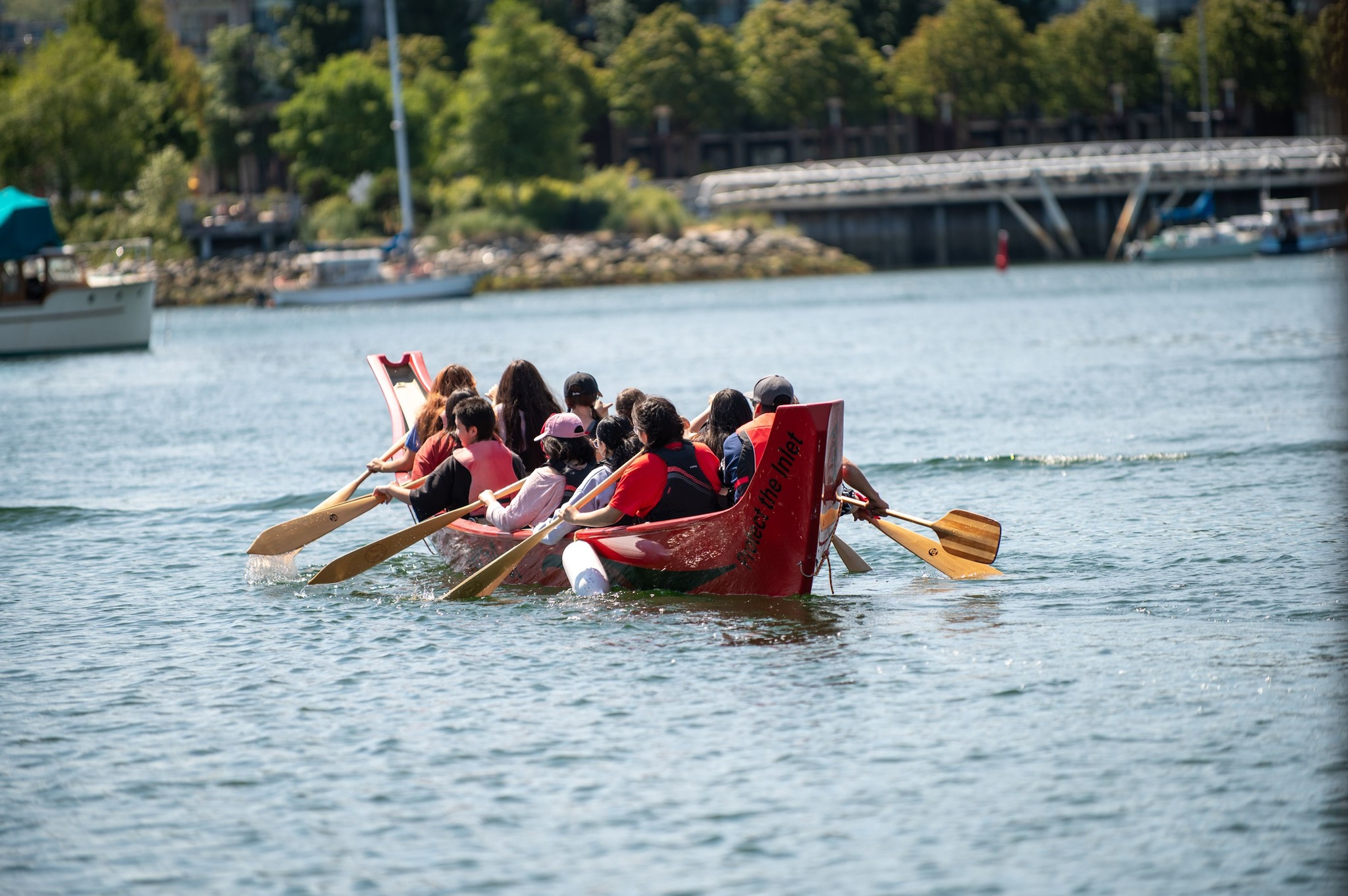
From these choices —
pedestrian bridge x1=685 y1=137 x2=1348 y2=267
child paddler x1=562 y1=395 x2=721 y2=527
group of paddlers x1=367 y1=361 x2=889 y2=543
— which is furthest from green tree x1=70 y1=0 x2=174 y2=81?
child paddler x1=562 y1=395 x2=721 y2=527

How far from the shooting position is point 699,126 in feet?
317

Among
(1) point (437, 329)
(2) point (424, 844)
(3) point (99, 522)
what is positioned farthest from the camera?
(1) point (437, 329)

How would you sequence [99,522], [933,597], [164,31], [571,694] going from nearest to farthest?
[571,694]
[933,597]
[99,522]
[164,31]

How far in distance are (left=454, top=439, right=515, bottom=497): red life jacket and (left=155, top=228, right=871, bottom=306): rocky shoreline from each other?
6998 centimetres

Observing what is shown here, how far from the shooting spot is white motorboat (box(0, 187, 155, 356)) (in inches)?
1657

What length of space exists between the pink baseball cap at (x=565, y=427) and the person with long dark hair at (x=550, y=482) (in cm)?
1

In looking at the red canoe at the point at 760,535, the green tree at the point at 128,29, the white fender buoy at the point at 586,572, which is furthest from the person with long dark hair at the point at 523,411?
the green tree at the point at 128,29

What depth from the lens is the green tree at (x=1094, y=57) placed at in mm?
94812

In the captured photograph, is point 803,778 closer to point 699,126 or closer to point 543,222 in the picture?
point 543,222

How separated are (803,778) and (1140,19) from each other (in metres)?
95.8

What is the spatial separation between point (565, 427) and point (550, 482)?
19.9 inches

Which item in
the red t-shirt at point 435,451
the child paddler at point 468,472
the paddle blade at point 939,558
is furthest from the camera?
the red t-shirt at point 435,451

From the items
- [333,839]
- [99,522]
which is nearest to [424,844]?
[333,839]

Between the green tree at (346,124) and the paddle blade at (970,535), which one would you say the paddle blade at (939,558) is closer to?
the paddle blade at (970,535)
